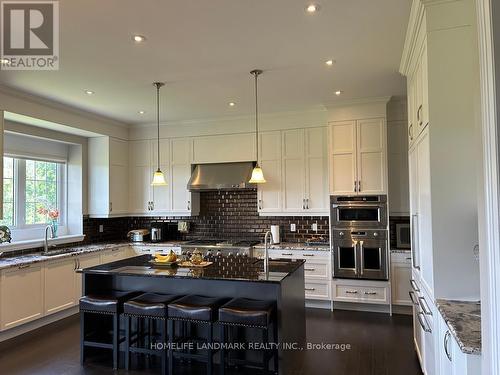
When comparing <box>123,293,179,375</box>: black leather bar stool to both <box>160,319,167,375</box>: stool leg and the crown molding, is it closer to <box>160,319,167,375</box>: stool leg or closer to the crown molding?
<box>160,319,167,375</box>: stool leg

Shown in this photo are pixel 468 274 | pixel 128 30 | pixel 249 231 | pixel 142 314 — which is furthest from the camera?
pixel 249 231

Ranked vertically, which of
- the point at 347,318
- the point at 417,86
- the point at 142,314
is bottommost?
the point at 347,318

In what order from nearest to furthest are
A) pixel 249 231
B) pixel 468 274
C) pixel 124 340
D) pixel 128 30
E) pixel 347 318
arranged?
pixel 468 274 < pixel 128 30 < pixel 124 340 < pixel 347 318 < pixel 249 231

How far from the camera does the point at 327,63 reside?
3.54m

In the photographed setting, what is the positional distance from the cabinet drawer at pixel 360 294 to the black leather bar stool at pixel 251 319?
82.4 inches

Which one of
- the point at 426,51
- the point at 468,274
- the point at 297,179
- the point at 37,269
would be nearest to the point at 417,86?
the point at 426,51

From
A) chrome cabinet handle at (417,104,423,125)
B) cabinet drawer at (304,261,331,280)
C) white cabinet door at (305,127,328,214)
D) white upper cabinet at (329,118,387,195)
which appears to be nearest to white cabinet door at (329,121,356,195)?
white upper cabinet at (329,118,387,195)

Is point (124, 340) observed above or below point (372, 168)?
below

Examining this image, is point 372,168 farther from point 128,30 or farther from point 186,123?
point 128,30

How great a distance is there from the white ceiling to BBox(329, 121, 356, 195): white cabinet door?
0.48 meters

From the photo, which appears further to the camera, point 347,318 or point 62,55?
point 347,318

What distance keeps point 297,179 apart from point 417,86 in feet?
9.08

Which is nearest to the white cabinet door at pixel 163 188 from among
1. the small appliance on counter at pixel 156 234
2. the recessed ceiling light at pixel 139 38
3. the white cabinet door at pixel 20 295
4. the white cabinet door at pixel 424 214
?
the small appliance on counter at pixel 156 234

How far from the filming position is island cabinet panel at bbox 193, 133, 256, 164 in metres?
5.76
